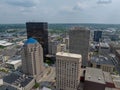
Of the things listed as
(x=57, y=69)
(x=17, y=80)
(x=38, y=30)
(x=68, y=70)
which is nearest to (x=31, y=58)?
(x=17, y=80)

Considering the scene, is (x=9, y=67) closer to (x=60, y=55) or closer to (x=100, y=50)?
(x=60, y=55)

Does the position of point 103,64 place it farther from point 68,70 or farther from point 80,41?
point 68,70

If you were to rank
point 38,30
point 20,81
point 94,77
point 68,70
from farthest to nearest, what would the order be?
point 38,30 → point 20,81 → point 68,70 → point 94,77

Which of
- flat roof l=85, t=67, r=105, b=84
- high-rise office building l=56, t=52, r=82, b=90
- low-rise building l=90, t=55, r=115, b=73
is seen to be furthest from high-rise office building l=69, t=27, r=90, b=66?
high-rise office building l=56, t=52, r=82, b=90

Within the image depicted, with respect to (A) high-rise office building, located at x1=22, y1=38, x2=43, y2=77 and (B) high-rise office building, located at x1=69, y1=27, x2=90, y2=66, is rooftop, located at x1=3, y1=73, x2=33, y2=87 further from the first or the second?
(B) high-rise office building, located at x1=69, y1=27, x2=90, y2=66

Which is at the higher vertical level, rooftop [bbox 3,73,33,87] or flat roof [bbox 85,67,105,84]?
flat roof [bbox 85,67,105,84]

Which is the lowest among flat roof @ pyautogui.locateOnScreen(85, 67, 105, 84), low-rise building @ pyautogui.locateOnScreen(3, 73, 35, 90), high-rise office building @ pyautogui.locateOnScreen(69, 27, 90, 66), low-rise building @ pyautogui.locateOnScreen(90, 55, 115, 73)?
low-rise building @ pyautogui.locateOnScreen(3, 73, 35, 90)

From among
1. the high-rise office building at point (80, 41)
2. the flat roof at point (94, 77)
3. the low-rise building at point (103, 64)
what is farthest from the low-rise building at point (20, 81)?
the low-rise building at point (103, 64)

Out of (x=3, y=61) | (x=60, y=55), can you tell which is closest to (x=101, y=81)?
(x=60, y=55)
